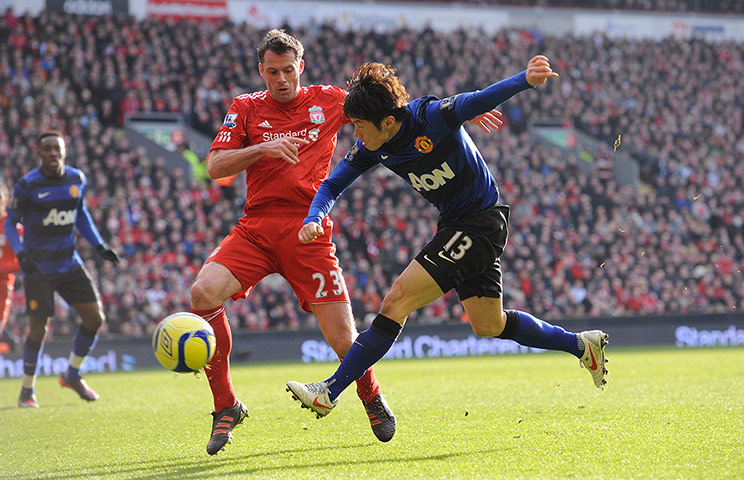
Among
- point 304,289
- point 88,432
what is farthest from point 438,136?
point 88,432

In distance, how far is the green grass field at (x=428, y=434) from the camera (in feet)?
15.0

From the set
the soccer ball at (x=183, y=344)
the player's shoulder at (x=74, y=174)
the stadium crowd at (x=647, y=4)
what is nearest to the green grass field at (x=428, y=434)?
the soccer ball at (x=183, y=344)

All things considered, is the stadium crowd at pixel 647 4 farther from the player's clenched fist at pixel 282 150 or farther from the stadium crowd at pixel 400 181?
the player's clenched fist at pixel 282 150

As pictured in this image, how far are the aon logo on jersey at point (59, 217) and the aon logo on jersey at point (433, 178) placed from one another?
5.20 meters

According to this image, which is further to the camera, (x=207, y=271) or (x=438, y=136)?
(x=207, y=271)

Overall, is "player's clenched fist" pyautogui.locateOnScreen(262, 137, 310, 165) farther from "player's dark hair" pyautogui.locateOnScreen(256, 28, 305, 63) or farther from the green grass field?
the green grass field

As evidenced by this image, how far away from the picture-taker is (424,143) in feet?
17.0

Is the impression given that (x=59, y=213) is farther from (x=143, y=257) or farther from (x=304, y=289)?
(x=143, y=257)

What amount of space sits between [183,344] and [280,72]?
1.85 metres

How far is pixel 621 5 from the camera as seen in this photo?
34750mm

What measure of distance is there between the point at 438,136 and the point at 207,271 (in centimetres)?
166

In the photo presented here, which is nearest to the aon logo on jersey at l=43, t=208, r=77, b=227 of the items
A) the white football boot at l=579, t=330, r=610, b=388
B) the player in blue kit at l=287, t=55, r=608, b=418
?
the player in blue kit at l=287, t=55, r=608, b=418

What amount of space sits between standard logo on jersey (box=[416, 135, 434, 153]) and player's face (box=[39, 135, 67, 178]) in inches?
209

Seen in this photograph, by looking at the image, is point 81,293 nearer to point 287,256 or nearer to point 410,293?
point 287,256
